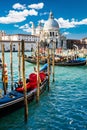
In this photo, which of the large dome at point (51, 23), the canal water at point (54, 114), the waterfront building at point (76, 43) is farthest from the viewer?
the waterfront building at point (76, 43)

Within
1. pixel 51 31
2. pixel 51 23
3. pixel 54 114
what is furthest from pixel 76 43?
pixel 54 114

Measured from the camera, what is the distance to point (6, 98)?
630 cm

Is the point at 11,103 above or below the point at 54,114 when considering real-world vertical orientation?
above

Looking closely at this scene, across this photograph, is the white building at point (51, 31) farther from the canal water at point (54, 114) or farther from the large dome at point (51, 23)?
the canal water at point (54, 114)

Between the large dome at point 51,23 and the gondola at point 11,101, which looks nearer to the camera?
the gondola at point 11,101

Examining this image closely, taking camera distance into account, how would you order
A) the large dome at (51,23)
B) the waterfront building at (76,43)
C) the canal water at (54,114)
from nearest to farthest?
1. the canal water at (54,114)
2. the large dome at (51,23)
3. the waterfront building at (76,43)

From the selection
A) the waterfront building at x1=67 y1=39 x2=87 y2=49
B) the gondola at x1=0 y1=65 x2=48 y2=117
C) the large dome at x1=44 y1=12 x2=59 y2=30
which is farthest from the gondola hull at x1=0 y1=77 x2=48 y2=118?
the waterfront building at x1=67 y1=39 x2=87 y2=49

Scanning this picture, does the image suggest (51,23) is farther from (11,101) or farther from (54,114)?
(11,101)

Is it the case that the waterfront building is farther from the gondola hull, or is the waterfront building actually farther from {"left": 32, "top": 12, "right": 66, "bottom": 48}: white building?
the gondola hull

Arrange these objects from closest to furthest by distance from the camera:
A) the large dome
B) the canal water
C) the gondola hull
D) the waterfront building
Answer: the canal water
the gondola hull
the large dome
the waterfront building

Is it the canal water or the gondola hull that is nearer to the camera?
the canal water

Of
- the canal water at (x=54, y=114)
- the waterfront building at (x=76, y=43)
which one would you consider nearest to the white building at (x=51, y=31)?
the waterfront building at (x=76, y=43)

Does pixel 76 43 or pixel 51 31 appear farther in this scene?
pixel 76 43

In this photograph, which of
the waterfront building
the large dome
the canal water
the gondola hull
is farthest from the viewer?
the waterfront building
